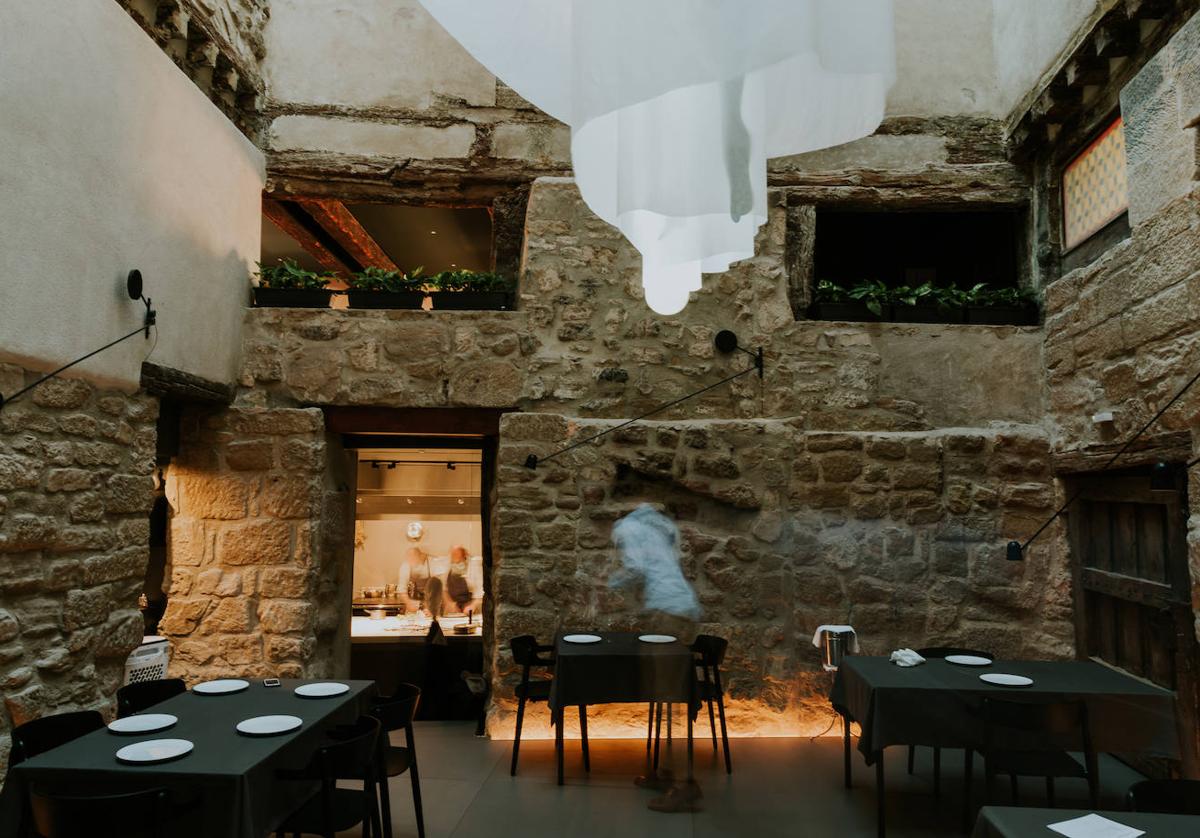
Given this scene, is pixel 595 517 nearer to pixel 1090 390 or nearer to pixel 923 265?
pixel 1090 390

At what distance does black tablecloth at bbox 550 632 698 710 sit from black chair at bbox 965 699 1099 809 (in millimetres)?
1365

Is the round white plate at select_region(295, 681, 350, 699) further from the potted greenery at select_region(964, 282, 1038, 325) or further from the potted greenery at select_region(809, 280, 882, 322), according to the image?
the potted greenery at select_region(964, 282, 1038, 325)

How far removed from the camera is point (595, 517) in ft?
15.6

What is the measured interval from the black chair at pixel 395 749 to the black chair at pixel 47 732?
99cm

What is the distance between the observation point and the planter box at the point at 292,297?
4910mm

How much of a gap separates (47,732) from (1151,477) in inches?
175

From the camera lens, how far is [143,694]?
3324 millimetres

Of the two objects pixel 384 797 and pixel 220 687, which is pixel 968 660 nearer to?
pixel 384 797

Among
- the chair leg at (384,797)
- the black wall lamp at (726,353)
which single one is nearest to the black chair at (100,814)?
the chair leg at (384,797)

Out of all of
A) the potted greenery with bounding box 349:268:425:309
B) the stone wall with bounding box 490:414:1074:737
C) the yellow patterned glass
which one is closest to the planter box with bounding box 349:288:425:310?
the potted greenery with bounding box 349:268:425:309

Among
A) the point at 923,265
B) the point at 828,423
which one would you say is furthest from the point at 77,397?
the point at 923,265

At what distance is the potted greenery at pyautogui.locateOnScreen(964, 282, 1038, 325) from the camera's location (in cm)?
492

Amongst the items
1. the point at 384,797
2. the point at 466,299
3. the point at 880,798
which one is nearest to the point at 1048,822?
the point at 880,798

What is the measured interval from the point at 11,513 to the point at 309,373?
6.20 feet
